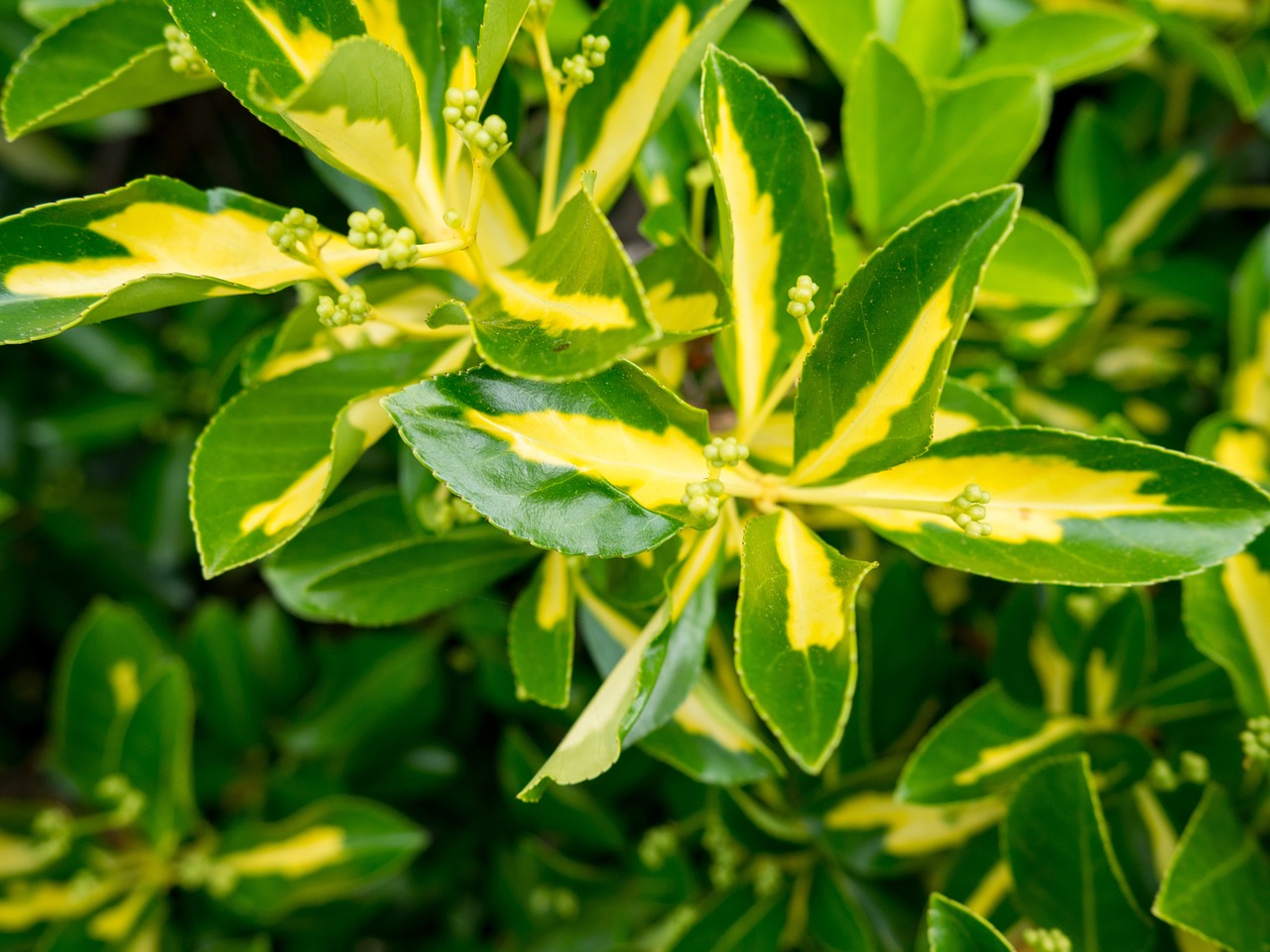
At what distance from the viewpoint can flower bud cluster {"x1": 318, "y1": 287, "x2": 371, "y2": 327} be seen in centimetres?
67

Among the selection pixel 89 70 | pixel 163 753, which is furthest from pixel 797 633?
pixel 163 753

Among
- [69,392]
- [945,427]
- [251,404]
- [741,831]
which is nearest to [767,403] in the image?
[945,427]

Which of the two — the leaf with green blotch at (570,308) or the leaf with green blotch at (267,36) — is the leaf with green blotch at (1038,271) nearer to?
the leaf with green blotch at (570,308)

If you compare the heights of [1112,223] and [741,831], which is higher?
[1112,223]

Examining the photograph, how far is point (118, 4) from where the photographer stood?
0.89 metres

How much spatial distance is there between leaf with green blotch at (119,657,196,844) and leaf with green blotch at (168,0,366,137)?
93cm

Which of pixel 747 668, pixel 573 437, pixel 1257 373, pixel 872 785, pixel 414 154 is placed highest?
pixel 414 154

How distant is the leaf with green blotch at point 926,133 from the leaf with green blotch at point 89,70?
0.66m

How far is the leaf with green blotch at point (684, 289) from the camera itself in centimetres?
76

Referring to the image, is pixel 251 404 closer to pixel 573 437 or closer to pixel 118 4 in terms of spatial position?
pixel 573 437

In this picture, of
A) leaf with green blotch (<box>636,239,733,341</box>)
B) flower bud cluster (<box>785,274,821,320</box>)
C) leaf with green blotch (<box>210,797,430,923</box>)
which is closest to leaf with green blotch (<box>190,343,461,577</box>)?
leaf with green blotch (<box>636,239,733,341</box>)

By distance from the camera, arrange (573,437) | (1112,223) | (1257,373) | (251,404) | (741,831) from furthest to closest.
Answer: (1112,223), (1257,373), (741,831), (251,404), (573,437)

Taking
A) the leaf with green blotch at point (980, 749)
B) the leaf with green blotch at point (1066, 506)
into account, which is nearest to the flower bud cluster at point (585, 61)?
the leaf with green blotch at point (1066, 506)

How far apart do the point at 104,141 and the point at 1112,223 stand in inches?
73.3
